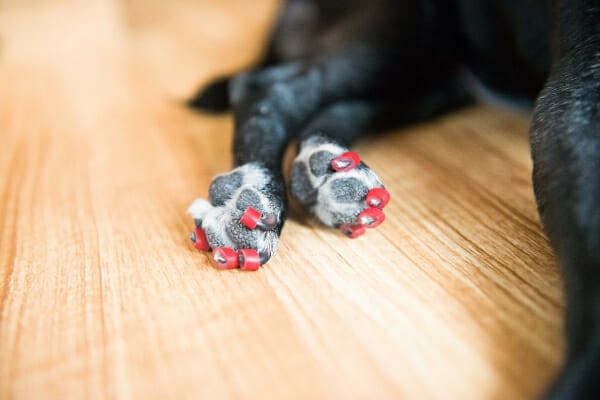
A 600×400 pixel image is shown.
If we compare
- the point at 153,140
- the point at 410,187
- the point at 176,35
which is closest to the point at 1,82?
the point at 176,35

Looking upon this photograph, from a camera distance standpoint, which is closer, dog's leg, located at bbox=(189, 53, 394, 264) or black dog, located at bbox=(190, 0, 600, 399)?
black dog, located at bbox=(190, 0, 600, 399)

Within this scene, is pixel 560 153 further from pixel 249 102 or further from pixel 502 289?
pixel 249 102

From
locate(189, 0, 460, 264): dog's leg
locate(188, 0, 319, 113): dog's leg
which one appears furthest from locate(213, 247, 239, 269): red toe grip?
locate(188, 0, 319, 113): dog's leg

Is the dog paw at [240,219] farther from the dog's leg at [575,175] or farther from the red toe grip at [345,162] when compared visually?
the dog's leg at [575,175]

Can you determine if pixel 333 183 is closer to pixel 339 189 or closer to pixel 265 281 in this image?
pixel 339 189

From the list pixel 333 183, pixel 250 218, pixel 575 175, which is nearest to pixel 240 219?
pixel 250 218

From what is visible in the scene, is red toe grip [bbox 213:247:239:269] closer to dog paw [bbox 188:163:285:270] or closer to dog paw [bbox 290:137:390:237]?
dog paw [bbox 188:163:285:270]

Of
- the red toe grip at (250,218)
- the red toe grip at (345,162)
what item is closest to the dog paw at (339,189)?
the red toe grip at (345,162)
